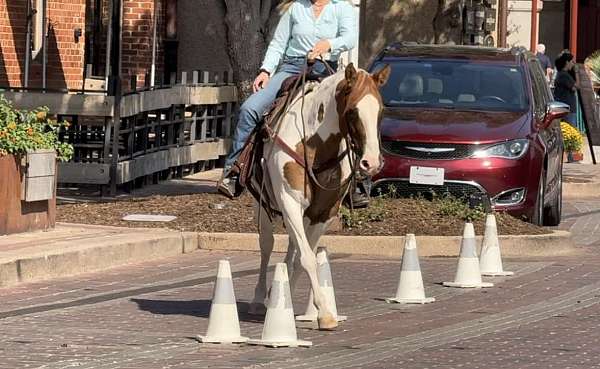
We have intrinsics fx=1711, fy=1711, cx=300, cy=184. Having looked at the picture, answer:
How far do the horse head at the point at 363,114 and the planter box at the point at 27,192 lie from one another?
15.0ft

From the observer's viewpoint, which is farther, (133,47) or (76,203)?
(133,47)

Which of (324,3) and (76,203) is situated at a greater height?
(324,3)

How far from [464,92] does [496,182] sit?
5.26 ft

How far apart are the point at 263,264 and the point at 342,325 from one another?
2.99 feet

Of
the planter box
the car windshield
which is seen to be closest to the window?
the car windshield

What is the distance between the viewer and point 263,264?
1212cm

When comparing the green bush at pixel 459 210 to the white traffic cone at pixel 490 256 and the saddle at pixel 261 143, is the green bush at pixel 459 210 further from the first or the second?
the saddle at pixel 261 143

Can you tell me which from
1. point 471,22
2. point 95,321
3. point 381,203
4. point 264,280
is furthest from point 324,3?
point 471,22

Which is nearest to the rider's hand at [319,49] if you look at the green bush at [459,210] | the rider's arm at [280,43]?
the rider's arm at [280,43]

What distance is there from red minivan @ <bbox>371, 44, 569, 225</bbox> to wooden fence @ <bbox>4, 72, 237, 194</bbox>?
3271 millimetres

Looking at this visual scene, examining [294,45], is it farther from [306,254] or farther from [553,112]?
[553,112]

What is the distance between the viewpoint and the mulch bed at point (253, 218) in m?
16.4

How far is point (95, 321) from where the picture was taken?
11.5 m

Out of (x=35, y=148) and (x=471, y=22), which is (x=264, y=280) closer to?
(x=35, y=148)
